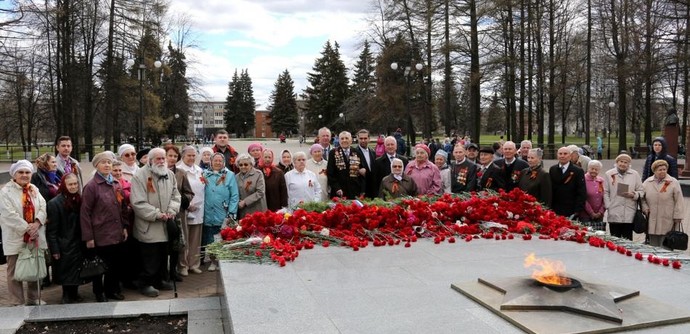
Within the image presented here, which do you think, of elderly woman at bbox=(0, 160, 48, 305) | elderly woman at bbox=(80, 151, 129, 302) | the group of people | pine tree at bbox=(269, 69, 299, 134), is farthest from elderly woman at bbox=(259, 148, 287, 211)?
pine tree at bbox=(269, 69, 299, 134)

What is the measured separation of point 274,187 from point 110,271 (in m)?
2.31

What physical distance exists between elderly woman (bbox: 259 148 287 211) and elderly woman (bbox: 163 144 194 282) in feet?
3.45

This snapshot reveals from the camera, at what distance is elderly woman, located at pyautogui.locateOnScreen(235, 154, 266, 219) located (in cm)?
698

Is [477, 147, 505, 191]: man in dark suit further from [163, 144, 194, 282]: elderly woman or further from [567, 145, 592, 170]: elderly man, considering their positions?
[163, 144, 194, 282]: elderly woman

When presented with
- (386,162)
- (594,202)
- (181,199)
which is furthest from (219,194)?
(594,202)

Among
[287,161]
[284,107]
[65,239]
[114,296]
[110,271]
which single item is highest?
[284,107]

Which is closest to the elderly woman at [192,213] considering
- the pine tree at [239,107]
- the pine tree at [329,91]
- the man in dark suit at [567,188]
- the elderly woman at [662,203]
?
the man in dark suit at [567,188]

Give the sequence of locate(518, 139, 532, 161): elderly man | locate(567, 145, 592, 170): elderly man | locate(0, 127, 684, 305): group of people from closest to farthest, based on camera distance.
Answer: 1. locate(0, 127, 684, 305): group of people
2. locate(567, 145, 592, 170): elderly man
3. locate(518, 139, 532, 161): elderly man

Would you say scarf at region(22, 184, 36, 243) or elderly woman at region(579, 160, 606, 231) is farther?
elderly woman at region(579, 160, 606, 231)

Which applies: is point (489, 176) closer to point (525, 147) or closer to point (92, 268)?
point (525, 147)

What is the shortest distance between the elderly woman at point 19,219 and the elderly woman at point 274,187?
8.78 ft

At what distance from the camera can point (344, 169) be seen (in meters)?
7.72

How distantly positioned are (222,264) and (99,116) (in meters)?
37.0

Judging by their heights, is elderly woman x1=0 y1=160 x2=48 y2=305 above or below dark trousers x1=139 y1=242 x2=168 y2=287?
above
